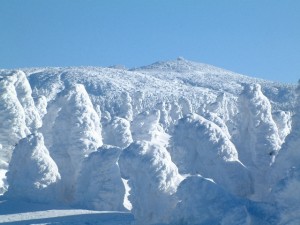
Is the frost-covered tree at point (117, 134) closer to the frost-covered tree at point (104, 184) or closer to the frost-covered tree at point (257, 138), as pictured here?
the frost-covered tree at point (257, 138)

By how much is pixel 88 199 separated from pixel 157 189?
4.29 m

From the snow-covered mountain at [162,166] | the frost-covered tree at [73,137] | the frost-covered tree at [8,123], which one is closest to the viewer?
the snow-covered mountain at [162,166]

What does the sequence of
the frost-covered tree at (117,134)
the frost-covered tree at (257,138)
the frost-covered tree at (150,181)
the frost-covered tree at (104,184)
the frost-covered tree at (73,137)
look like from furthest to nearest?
the frost-covered tree at (117,134), the frost-covered tree at (73,137), the frost-covered tree at (257,138), the frost-covered tree at (104,184), the frost-covered tree at (150,181)

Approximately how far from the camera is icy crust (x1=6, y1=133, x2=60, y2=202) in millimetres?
19734

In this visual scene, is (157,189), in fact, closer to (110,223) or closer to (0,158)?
(110,223)

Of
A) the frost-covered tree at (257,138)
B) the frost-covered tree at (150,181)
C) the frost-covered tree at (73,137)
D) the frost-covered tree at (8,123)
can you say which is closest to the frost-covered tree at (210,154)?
the frost-covered tree at (257,138)

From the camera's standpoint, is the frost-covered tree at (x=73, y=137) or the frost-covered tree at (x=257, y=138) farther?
the frost-covered tree at (x=73, y=137)

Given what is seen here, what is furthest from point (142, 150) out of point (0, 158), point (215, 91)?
point (215, 91)

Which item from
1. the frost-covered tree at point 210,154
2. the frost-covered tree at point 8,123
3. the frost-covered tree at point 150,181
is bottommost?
the frost-covered tree at point 150,181

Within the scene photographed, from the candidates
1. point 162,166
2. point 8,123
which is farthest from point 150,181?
point 8,123

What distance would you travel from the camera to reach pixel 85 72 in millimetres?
113875

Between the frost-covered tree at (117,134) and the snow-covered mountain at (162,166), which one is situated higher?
the frost-covered tree at (117,134)

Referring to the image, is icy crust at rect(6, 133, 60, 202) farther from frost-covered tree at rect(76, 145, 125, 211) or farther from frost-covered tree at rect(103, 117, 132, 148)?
frost-covered tree at rect(103, 117, 132, 148)

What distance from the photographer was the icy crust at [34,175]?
19734 mm
